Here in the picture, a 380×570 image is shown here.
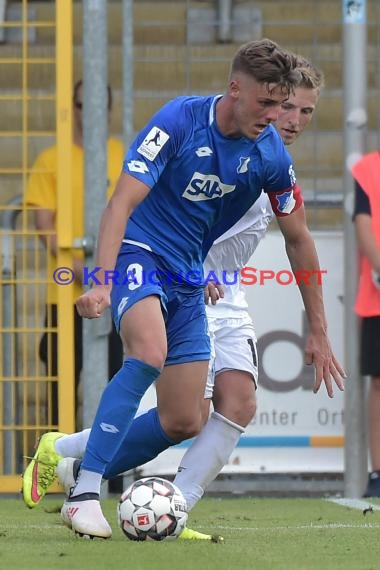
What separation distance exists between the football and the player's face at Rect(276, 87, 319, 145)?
1899 mm

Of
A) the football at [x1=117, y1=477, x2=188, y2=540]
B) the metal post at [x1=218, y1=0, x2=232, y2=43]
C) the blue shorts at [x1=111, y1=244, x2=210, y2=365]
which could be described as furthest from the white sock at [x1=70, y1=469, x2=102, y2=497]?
the metal post at [x1=218, y1=0, x2=232, y2=43]

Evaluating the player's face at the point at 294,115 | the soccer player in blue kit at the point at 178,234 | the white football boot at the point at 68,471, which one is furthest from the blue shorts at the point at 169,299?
the player's face at the point at 294,115

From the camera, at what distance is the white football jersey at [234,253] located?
248 inches

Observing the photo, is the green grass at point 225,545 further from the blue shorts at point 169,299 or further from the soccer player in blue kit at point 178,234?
the blue shorts at point 169,299

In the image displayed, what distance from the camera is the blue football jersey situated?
211 inches

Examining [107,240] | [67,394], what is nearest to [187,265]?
[107,240]

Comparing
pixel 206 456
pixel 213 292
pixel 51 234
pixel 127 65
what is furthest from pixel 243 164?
pixel 127 65

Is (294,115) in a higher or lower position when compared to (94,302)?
higher

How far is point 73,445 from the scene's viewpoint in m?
5.87

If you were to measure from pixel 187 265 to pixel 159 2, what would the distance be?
4637 mm

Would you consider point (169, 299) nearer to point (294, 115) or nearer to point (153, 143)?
point (153, 143)

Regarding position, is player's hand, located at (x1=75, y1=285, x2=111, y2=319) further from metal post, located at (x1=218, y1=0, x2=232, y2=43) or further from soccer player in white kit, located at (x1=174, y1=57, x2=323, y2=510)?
metal post, located at (x1=218, y1=0, x2=232, y2=43)

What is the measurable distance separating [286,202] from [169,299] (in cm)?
62

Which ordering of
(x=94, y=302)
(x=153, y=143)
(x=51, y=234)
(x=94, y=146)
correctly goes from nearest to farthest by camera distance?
(x=94, y=302)
(x=153, y=143)
(x=94, y=146)
(x=51, y=234)
